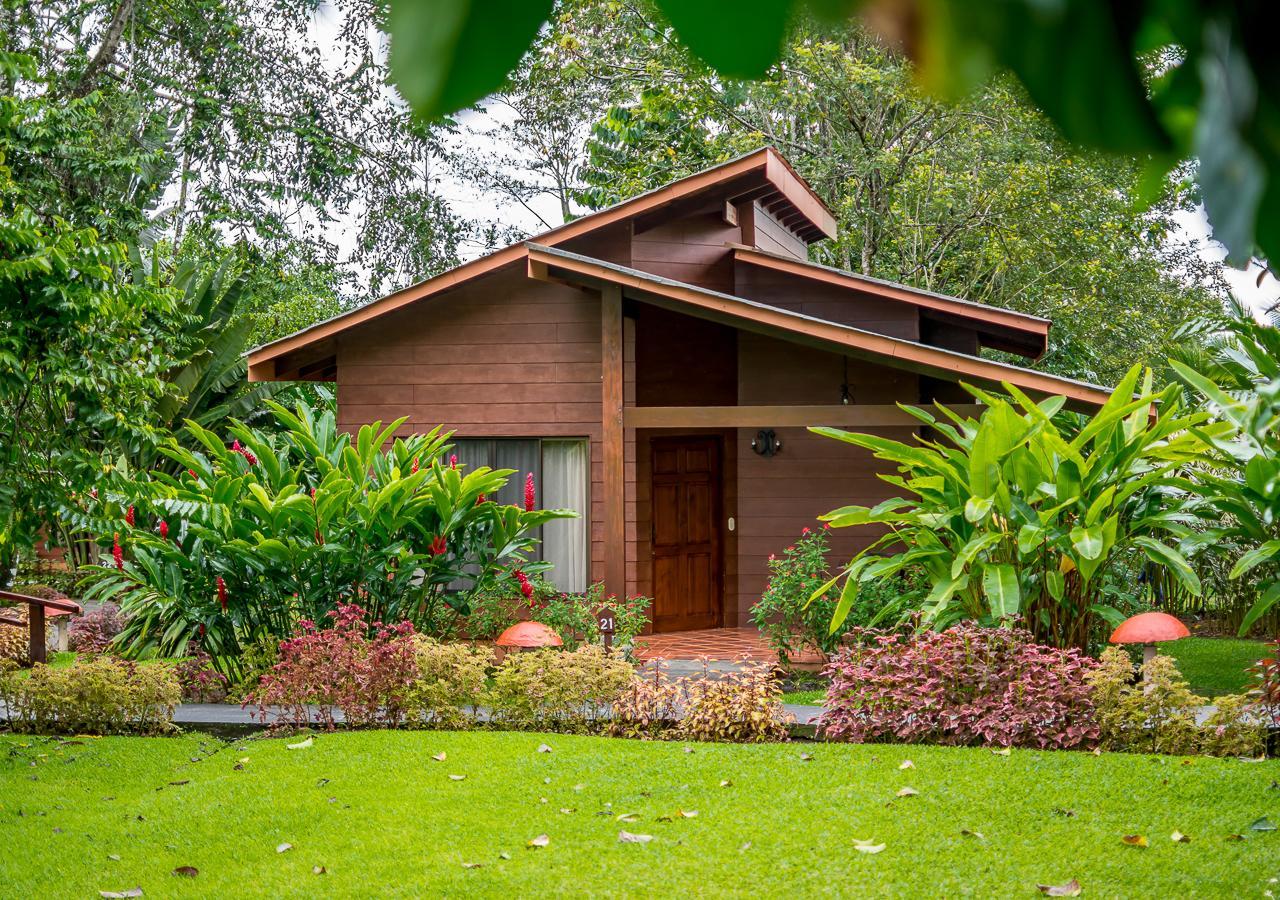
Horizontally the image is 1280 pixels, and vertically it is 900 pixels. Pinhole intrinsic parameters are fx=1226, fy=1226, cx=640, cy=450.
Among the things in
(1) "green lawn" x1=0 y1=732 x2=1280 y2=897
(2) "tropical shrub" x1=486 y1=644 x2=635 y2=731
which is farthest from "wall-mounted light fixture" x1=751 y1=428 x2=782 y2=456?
(1) "green lawn" x1=0 y1=732 x2=1280 y2=897

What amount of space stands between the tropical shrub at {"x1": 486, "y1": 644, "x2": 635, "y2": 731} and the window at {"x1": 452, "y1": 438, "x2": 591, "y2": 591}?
11.7 feet

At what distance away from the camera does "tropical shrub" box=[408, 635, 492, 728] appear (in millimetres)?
8492

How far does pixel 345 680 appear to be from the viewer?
→ 28.0ft

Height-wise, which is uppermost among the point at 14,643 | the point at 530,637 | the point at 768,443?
the point at 768,443

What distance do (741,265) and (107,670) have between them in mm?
7622

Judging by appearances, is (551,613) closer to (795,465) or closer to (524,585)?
(524,585)

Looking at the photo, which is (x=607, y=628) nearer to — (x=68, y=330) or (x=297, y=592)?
(x=297, y=592)

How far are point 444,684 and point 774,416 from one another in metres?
3.86

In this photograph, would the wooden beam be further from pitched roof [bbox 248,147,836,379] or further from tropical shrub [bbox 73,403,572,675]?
pitched roof [bbox 248,147,836,379]

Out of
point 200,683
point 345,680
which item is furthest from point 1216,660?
point 200,683

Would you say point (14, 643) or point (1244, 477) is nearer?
point (1244, 477)

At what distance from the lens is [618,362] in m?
10.8

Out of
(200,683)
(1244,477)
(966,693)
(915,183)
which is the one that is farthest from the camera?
(915,183)

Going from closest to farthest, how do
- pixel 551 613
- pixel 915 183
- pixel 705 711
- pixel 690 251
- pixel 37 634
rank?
1. pixel 705 711
2. pixel 551 613
3. pixel 37 634
4. pixel 690 251
5. pixel 915 183
